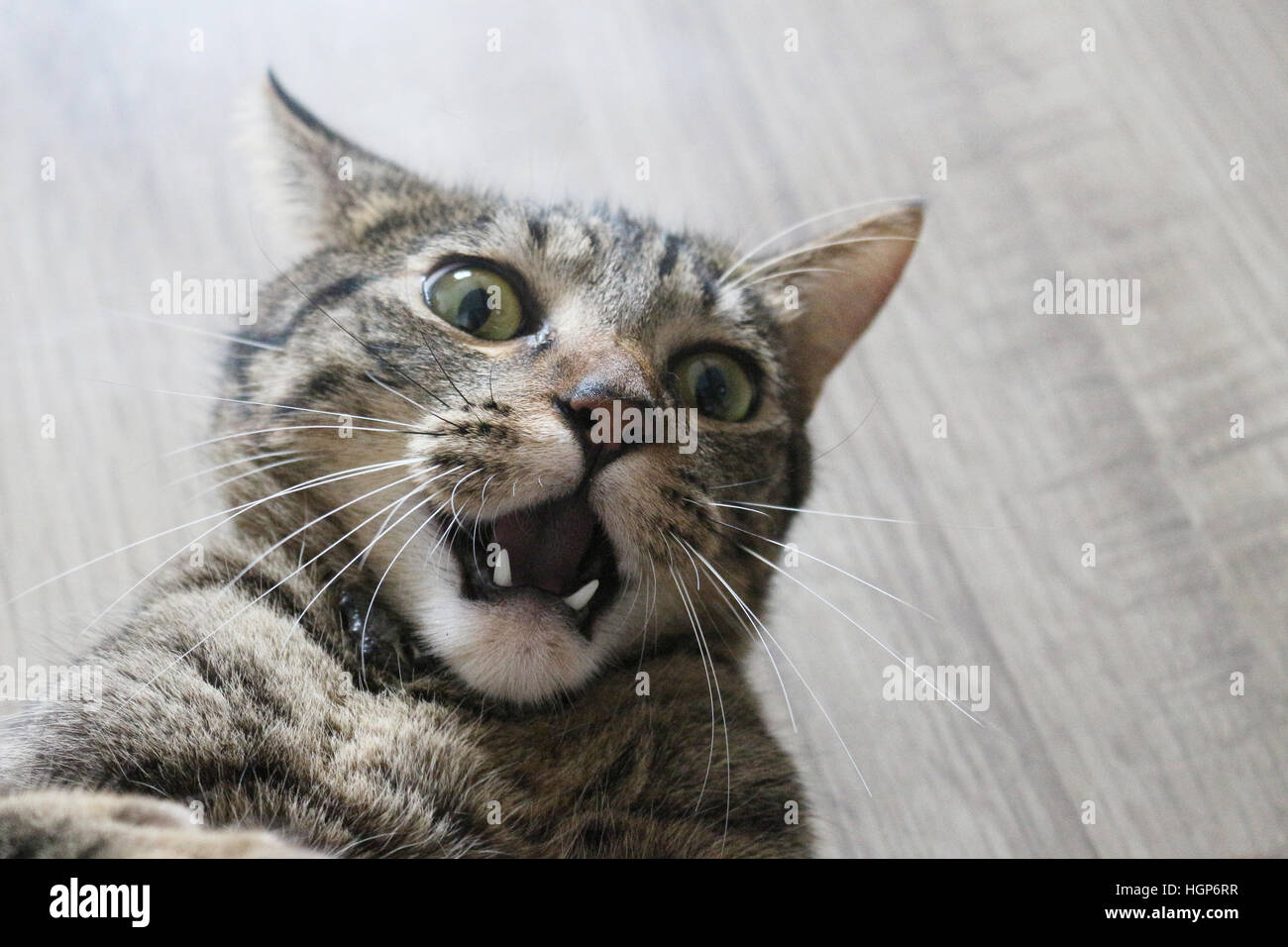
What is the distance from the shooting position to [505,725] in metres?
1.06

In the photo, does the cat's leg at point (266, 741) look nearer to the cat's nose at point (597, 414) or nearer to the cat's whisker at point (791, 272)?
the cat's nose at point (597, 414)

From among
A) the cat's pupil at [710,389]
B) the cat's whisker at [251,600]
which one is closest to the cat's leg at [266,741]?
the cat's whisker at [251,600]

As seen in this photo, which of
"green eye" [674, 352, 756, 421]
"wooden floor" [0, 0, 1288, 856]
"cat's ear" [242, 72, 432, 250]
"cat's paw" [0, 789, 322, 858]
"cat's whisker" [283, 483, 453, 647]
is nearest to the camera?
"cat's paw" [0, 789, 322, 858]

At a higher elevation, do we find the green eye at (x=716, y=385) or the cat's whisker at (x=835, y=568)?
the green eye at (x=716, y=385)

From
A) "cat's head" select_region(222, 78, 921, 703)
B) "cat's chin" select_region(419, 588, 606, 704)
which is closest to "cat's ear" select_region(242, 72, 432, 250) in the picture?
"cat's head" select_region(222, 78, 921, 703)

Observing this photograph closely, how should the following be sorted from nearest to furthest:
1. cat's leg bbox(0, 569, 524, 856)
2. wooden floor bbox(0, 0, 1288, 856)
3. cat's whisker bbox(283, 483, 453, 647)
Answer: cat's leg bbox(0, 569, 524, 856)
cat's whisker bbox(283, 483, 453, 647)
wooden floor bbox(0, 0, 1288, 856)

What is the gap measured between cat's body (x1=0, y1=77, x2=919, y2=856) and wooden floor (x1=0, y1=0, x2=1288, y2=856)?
8.7 inches

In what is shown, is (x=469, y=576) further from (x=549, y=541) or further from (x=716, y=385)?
(x=716, y=385)

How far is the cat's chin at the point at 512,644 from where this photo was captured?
0.98m

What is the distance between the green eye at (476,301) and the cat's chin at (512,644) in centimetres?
28

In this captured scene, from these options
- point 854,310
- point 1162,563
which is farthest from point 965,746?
point 854,310

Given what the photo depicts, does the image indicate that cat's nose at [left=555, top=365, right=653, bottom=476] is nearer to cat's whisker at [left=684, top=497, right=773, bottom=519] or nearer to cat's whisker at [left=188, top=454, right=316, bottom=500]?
cat's whisker at [left=684, top=497, right=773, bottom=519]

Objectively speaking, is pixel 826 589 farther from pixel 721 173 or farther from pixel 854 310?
pixel 721 173

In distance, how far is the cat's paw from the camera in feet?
2.52
